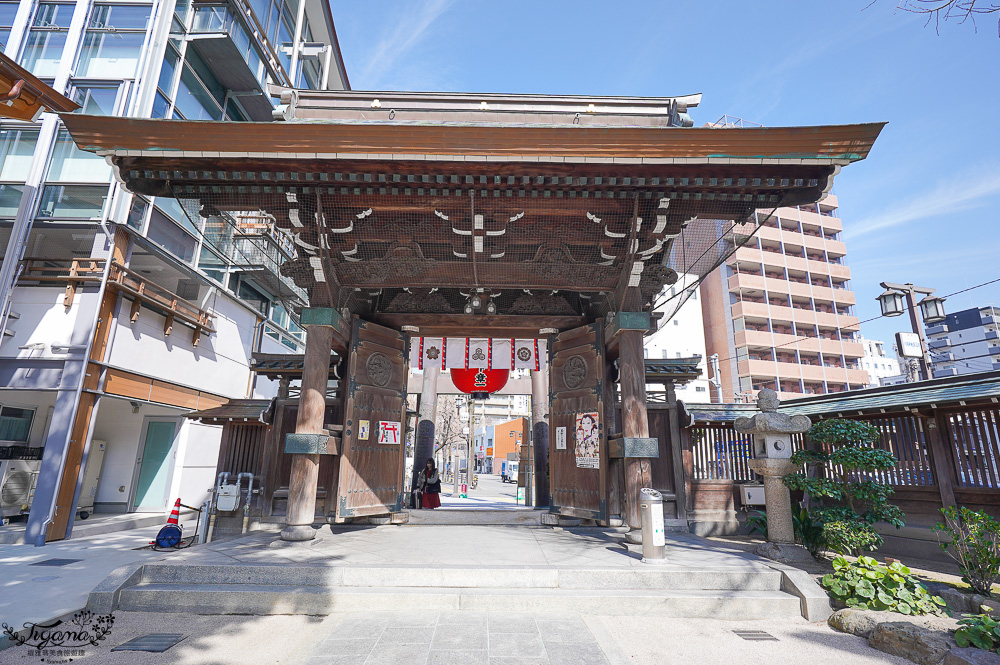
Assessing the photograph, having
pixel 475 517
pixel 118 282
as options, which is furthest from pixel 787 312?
pixel 118 282

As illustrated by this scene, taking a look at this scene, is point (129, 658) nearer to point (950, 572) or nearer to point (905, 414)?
point (950, 572)

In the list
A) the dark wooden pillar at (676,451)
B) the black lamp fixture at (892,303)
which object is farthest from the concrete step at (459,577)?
the black lamp fixture at (892,303)

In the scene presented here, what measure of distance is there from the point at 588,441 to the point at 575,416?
65cm

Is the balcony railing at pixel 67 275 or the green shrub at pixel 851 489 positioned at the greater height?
the balcony railing at pixel 67 275

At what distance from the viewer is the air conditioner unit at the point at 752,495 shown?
33.7ft

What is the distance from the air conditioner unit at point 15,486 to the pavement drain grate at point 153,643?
11281 millimetres

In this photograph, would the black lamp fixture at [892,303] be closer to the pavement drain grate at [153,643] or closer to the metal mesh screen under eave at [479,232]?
the metal mesh screen under eave at [479,232]

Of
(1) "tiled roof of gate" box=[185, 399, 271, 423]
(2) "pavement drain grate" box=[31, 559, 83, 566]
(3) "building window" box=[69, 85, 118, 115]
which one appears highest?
(3) "building window" box=[69, 85, 118, 115]

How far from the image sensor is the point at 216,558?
6520 mm

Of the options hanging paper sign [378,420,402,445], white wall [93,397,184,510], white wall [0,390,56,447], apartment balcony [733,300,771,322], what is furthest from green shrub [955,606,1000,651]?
apartment balcony [733,300,771,322]

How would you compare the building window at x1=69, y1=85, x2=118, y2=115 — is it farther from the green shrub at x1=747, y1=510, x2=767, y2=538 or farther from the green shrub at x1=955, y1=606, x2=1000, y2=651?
the green shrub at x1=955, y1=606, x2=1000, y2=651

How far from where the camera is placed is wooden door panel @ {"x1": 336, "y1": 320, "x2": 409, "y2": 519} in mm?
9227

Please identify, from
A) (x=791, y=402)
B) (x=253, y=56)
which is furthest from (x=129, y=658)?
(x=253, y=56)

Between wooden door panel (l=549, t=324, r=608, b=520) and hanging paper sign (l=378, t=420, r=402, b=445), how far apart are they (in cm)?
344
